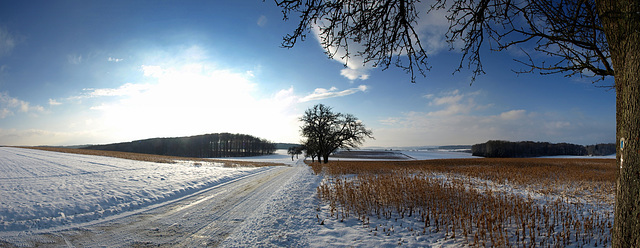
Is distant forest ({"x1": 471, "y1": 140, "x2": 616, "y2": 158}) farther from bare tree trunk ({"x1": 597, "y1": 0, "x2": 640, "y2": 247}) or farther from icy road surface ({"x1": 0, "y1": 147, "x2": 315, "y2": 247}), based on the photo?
bare tree trunk ({"x1": 597, "y1": 0, "x2": 640, "y2": 247})

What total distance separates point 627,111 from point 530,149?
115m

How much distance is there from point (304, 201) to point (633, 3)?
823 cm

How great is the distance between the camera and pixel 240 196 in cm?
1017

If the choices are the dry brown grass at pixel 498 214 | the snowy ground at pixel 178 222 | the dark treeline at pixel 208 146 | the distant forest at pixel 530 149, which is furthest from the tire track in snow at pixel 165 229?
the dark treeline at pixel 208 146

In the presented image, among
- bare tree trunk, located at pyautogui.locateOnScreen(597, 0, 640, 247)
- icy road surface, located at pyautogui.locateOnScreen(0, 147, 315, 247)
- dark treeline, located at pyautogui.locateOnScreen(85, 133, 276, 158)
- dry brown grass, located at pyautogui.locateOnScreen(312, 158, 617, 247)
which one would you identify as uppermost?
bare tree trunk, located at pyautogui.locateOnScreen(597, 0, 640, 247)

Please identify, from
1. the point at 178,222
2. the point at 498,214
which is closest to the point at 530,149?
the point at 498,214

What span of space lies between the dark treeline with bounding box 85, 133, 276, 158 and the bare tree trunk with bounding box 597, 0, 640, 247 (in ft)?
371

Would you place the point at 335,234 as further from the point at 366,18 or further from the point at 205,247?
the point at 366,18

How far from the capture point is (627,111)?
2.47 meters

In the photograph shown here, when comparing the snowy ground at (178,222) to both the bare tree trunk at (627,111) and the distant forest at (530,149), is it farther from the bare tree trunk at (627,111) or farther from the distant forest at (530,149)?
the distant forest at (530,149)

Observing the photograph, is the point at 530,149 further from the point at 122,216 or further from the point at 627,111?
the point at 122,216

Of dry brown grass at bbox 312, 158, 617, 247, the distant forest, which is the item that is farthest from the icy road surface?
the distant forest

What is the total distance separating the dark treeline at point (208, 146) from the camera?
4368 inches

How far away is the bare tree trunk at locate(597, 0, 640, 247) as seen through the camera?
2.35 m
